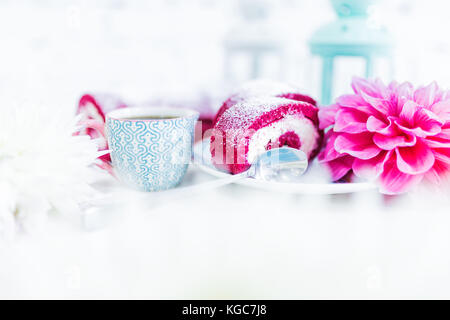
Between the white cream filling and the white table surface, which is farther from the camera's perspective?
the white cream filling

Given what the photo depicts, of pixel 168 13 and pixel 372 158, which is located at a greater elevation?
pixel 168 13

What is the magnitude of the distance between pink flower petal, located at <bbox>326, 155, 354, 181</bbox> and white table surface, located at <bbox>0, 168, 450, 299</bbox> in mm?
26

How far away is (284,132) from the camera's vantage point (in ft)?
1.31

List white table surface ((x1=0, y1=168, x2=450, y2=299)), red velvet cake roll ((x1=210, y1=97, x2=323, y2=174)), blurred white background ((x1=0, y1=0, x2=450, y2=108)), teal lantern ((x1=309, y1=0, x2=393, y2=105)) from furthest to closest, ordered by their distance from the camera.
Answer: blurred white background ((x1=0, y1=0, x2=450, y2=108)) < teal lantern ((x1=309, y1=0, x2=393, y2=105)) < red velvet cake roll ((x1=210, y1=97, x2=323, y2=174)) < white table surface ((x1=0, y1=168, x2=450, y2=299))

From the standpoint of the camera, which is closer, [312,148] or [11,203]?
[11,203]

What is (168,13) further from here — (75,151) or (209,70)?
(75,151)

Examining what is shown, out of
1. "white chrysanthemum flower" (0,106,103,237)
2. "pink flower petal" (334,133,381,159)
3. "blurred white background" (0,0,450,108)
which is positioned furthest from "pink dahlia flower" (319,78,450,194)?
"blurred white background" (0,0,450,108)

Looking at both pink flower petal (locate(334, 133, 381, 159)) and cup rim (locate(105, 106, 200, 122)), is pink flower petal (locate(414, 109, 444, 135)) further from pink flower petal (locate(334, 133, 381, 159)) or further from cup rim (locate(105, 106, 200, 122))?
cup rim (locate(105, 106, 200, 122))

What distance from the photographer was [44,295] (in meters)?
0.26

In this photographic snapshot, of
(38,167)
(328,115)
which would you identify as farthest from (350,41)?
(38,167)

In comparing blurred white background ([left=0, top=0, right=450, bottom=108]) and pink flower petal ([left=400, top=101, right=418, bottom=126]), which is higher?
blurred white background ([left=0, top=0, right=450, bottom=108])

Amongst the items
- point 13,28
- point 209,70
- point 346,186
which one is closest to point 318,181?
point 346,186

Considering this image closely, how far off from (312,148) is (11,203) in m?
0.32

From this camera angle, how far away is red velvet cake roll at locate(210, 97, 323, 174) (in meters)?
0.38
